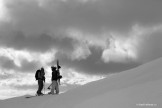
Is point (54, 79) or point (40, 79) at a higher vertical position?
point (40, 79)

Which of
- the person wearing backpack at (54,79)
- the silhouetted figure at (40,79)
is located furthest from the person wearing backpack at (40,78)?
the person wearing backpack at (54,79)

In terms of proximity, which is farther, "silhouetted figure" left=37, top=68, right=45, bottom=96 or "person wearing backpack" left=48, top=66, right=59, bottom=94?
"silhouetted figure" left=37, top=68, right=45, bottom=96

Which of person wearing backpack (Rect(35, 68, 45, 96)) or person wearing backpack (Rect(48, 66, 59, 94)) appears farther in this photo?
person wearing backpack (Rect(35, 68, 45, 96))

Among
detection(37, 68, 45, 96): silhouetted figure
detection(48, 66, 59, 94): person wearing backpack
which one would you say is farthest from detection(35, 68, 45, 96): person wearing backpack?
detection(48, 66, 59, 94): person wearing backpack

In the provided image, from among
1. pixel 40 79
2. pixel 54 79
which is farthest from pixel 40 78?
pixel 54 79

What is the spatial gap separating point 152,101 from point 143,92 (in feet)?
3.02

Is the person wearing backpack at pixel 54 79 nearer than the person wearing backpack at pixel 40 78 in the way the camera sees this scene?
Yes

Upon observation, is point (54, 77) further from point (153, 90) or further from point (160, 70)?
point (153, 90)

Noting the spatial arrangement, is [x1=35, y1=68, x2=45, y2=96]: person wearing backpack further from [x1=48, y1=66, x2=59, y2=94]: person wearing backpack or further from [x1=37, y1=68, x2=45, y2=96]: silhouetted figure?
[x1=48, y1=66, x2=59, y2=94]: person wearing backpack

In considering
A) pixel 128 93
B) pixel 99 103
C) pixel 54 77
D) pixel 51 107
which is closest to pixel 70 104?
pixel 51 107

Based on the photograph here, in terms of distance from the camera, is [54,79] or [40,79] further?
[40,79]

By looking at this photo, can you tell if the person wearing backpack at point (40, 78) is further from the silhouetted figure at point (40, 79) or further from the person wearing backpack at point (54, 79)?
the person wearing backpack at point (54, 79)

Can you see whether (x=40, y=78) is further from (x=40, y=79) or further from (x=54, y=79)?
(x=54, y=79)

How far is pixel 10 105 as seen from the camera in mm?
15766
